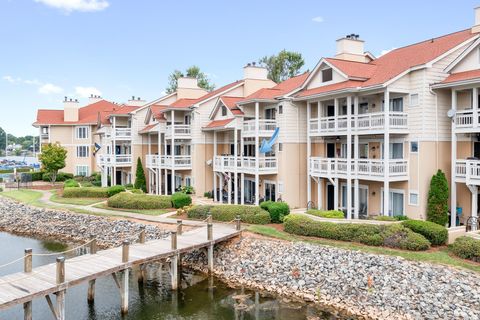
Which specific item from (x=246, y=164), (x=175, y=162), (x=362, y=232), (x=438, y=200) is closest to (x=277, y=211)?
(x=362, y=232)

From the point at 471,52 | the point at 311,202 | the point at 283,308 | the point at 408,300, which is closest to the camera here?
the point at 408,300

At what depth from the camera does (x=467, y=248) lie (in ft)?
63.5

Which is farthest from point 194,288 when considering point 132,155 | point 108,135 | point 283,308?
point 108,135

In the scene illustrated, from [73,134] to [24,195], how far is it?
15355 mm

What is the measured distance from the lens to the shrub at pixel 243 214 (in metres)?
27.0

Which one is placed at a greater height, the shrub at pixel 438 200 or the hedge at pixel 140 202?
the shrub at pixel 438 200

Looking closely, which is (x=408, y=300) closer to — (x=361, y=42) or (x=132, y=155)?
(x=361, y=42)

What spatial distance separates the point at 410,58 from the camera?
1044 inches

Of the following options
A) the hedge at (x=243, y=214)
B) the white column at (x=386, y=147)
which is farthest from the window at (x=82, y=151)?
the white column at (x=386, y=147)

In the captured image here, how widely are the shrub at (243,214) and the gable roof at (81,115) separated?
32.5m

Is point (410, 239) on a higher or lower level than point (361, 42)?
lower

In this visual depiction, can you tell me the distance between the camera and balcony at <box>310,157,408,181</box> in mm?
24672

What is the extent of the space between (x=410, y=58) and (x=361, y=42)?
5434 millimetres

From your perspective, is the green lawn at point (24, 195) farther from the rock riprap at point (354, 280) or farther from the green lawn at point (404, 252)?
the green lawn at point (404, 252)
